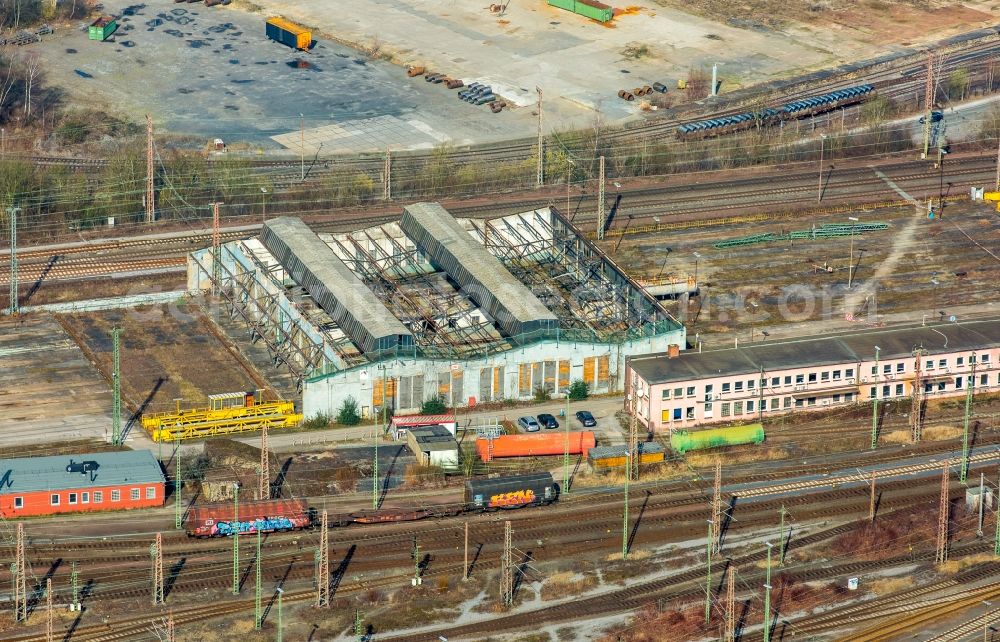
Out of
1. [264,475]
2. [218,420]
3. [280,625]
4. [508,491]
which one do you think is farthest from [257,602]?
[218,420]

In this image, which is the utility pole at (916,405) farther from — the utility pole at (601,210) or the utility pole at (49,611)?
the utility pole at (49,611)

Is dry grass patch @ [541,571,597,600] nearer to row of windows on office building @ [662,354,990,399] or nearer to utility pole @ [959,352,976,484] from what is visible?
row of windows on office building @ [662,354,990,399]

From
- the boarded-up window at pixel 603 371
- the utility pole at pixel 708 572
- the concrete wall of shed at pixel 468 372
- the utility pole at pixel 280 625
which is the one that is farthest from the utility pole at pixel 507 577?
the boarded-up window at pixel 603 371

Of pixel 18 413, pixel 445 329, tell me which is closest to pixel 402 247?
pixel 445 329

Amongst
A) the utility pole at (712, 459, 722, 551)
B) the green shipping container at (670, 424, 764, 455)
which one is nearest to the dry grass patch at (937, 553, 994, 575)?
the utility pole at (712, 459, 722, 551)

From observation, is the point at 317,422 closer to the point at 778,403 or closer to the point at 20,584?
the point at 20,584

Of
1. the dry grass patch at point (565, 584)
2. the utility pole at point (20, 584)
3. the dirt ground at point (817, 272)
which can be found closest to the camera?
the utility pole at point (20, 584)
